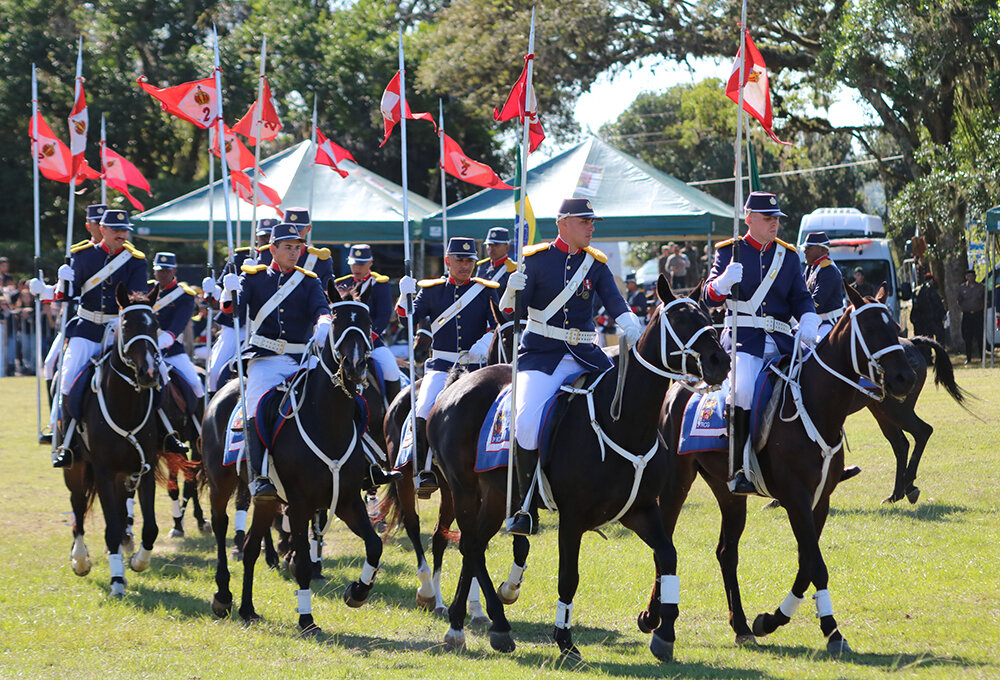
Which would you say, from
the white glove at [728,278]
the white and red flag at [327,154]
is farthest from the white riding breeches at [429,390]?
the white and red flag at [327,154]

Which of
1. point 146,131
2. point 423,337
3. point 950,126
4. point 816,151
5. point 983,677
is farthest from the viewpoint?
point 816,151

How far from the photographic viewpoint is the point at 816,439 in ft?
28.2

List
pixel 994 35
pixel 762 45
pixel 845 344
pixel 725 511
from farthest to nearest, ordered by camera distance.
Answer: pixel 762 45, pixel 994 35, pixel 725 511, pixel 845 344

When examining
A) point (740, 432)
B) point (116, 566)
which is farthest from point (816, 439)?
point (116, 566)

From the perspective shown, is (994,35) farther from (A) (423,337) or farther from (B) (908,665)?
(B) (908,665)

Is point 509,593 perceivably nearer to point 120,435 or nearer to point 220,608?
point 220,608

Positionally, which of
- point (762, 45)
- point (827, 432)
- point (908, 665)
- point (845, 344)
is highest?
Answer: point (762, 45)

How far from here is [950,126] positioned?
2892 cm

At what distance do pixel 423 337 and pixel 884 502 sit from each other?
557 cm

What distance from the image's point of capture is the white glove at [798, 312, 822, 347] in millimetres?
9109

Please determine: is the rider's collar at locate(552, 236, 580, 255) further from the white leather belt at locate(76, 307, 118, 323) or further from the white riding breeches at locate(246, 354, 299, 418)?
the white leather belt at locate(76, 307, 118, 323)

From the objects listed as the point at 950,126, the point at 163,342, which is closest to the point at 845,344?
the point at 163,342

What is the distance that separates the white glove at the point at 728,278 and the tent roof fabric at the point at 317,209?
16.1m

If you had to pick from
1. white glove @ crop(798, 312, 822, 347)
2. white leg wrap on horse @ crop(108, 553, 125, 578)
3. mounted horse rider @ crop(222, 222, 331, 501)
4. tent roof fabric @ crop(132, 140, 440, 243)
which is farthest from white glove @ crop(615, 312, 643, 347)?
tent roof fabric @ crop(132, 140, 440, 243)
